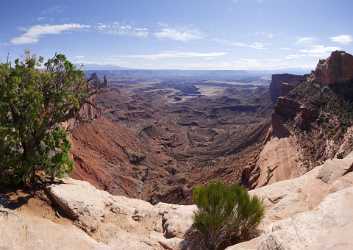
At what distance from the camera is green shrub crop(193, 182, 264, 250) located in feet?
44.0

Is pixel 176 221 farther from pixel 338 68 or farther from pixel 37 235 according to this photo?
pixel 338 68

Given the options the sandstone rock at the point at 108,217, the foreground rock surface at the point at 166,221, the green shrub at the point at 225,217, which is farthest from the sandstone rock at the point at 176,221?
the green shrub at the point at 225,217

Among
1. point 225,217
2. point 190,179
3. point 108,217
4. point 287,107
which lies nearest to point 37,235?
point 108,217

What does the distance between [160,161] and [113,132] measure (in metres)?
18.1

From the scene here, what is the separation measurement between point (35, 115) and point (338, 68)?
61.8 m

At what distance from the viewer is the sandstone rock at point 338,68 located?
64.7m

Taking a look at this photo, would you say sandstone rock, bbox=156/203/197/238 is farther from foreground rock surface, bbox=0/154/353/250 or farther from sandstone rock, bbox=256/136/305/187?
sandstone rock, bbox=256/136/305/187

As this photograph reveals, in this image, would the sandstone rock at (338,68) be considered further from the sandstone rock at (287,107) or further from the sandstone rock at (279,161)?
the sandstone rock at (279,161)

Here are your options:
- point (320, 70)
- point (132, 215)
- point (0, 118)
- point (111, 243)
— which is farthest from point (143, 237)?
point (320, 70)

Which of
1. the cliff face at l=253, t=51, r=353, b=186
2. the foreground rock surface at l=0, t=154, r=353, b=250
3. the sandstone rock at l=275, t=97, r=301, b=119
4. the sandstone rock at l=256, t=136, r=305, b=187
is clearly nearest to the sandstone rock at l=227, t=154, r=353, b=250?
the foreground rock surface at l=0, t=154, r=353, b=250

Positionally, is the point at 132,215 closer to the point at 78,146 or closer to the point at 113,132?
the point at 78,146

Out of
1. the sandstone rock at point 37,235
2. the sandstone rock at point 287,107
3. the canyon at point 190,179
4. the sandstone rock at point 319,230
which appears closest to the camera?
→ the sandstone rock at point 319,230

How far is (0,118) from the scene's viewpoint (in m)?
16.2

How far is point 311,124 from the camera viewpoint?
6006 centimetres
